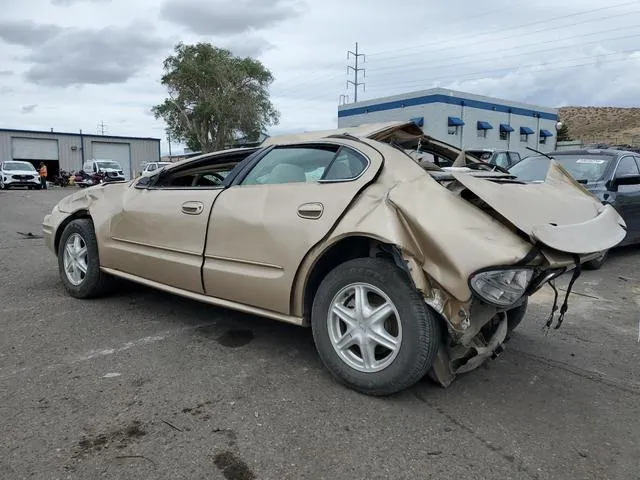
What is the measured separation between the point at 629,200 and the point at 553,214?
5.24m

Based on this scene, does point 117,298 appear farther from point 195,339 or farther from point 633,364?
point 633,364

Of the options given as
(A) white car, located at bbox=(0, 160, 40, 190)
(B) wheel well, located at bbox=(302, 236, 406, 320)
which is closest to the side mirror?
(B) wheel well, located at bbox=(302, 236, 406, 320)

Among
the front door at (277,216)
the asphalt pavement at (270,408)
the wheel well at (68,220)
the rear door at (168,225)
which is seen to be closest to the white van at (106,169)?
the wheel well at (68,220)

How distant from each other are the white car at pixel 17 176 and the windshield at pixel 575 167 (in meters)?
28.5

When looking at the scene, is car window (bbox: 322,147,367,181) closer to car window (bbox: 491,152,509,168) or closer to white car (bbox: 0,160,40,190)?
car window (bbox: 491,152,509,168)

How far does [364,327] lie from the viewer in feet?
10.2

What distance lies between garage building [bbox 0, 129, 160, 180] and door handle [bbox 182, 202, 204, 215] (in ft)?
130

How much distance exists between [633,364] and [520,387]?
3.75 ft

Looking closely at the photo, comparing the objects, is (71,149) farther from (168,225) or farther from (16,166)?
(168,225)

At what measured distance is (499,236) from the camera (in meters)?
2.83

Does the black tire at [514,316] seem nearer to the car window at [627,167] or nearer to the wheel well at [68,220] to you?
the wheel well at [68,220]

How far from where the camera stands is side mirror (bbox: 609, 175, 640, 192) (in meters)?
7.07

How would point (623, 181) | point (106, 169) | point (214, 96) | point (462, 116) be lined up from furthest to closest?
point (214, 96)
point (462, 116)
point (106, 169)
point (623, 181)

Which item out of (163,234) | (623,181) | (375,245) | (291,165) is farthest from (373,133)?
(623,181)
